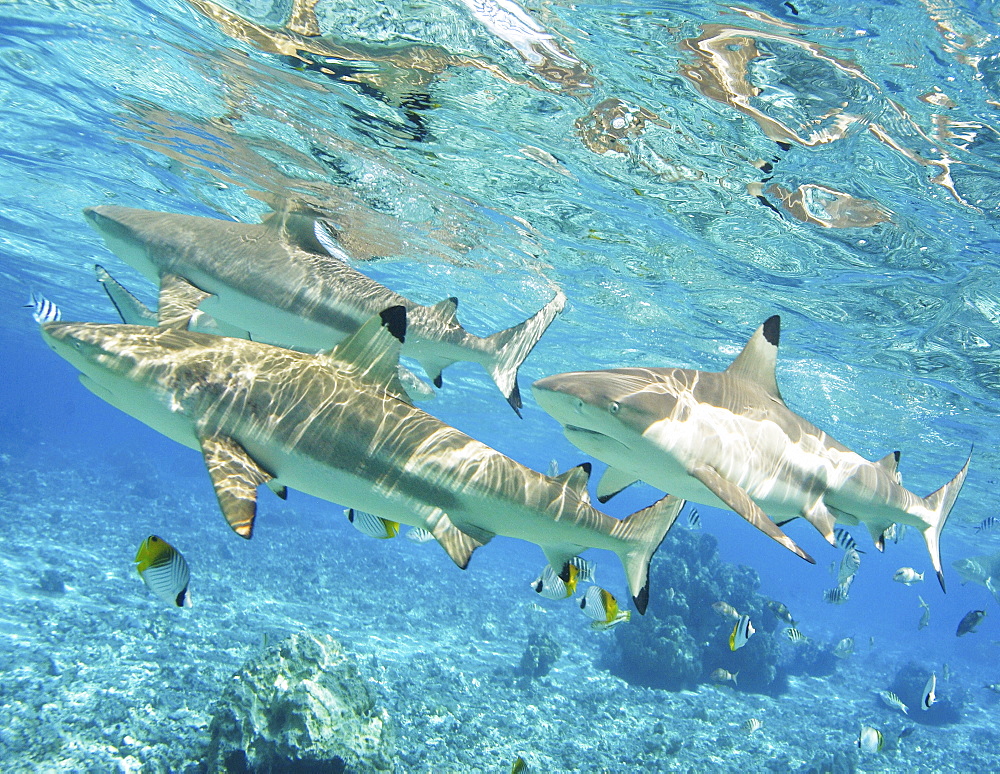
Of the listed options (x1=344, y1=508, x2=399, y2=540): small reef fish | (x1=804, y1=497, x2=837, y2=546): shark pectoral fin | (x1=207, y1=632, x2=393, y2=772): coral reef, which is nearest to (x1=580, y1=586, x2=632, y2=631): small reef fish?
(x1=207, y1=632, x2=393, y2=772): coral reef

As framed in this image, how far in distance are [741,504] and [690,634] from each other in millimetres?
19010

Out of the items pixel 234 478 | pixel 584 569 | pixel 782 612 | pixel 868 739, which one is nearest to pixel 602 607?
pixel 584 569

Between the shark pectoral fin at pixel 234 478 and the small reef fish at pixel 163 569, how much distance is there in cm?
268

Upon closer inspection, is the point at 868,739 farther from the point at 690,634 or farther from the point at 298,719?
the point at 298,719

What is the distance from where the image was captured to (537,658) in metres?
17.6

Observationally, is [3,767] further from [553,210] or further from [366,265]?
[366,265]

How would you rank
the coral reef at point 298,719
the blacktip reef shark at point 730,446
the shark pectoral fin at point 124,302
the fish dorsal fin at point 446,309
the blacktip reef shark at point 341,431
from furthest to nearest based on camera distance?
the coral reef at point 298,719
the fish dorsal fin at point 446,309
the shark pectoral fin at point 124,302
the blacktip reef shark at point 730,446
the blacktip reef shark at point 341,431

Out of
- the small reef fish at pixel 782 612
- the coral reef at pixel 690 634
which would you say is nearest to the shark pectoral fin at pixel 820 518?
the small reef fish at pixel 782 612

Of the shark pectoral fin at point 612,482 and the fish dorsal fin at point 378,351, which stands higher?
the fish dorsal fin at point 378,351

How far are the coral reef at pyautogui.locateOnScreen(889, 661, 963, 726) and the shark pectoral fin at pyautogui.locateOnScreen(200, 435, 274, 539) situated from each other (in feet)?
94.7

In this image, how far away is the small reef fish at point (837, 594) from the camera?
13.4 meters

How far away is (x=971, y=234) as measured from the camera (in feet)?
34.9

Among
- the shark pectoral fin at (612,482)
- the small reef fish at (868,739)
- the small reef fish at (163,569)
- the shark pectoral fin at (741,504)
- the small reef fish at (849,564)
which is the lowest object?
the small reef fish at (868,739)

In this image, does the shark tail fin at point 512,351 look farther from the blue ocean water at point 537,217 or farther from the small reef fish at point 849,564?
the small reef fish at point 849,564
